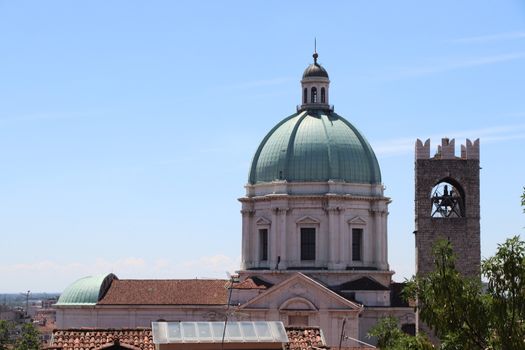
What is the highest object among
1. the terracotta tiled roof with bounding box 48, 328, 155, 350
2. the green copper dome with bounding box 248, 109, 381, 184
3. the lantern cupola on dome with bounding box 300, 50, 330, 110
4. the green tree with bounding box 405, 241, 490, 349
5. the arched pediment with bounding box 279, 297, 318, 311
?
the lantern cupola on dome with bounding box 300, 50, 330, 110

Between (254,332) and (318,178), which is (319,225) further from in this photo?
(254,332)

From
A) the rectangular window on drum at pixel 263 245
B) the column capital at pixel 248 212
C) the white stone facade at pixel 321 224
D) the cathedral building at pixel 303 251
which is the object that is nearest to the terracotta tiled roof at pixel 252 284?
the cathedral building at pixel 303 251

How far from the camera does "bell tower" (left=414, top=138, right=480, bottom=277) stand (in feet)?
190

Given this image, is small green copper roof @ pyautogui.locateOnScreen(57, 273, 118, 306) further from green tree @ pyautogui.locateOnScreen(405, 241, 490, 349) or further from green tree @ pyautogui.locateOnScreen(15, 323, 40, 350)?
green tree @ pyautogui.locateOnScreen(405, 241, 490, 349)

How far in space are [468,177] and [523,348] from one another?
90.0 ft

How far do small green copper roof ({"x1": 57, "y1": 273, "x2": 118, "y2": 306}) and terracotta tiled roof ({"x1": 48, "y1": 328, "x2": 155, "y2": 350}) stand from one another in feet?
145

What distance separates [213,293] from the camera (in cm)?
8106

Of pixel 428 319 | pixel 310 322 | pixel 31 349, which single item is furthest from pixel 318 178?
pixel 428 319

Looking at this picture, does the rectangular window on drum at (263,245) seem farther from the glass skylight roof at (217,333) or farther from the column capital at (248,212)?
the glass skylight roof at (217,333)

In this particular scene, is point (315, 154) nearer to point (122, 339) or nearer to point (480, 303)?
point (122, 339)

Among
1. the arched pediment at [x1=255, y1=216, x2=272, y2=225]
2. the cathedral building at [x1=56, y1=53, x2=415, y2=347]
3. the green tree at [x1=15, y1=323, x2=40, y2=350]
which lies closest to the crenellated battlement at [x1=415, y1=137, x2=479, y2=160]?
the cathedral building at [x1=56, y1=53, x2=415, y2=347]

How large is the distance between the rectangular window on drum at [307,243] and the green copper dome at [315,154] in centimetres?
316

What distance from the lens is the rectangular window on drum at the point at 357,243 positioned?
7906 cm

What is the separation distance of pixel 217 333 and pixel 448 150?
27.5 m
